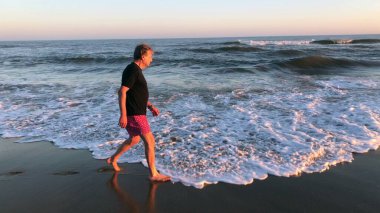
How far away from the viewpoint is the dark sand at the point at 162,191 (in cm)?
353

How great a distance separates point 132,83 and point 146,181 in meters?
1.22

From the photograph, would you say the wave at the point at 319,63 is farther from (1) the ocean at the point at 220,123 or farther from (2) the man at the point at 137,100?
(2) the man at the point at 137,100

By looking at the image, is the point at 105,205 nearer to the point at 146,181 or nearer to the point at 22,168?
the point at 146,181

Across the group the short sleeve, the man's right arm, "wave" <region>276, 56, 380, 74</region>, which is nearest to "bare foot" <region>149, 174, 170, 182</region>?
the man's right arm

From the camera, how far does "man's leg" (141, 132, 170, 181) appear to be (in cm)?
410

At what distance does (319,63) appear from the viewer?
751 inches

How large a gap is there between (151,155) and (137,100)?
0.69m


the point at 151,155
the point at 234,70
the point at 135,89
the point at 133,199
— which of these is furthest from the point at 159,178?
the point at 234,70

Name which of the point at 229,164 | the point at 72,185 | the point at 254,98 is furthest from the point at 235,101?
the point at 72,185

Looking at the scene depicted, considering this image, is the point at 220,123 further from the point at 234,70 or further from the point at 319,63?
the point at 319,63

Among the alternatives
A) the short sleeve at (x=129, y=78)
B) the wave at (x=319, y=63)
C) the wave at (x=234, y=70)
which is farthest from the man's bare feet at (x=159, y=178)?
the wave at (x=319, y=63)

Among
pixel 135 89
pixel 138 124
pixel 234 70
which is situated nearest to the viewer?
pixel 135 89

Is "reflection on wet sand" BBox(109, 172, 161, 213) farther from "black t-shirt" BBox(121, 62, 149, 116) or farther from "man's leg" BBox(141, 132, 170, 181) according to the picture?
"black t-shirt" BBox(121, 62, 149, 116)

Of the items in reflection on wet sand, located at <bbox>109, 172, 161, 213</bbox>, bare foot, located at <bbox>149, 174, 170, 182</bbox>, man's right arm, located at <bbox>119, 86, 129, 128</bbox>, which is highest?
man's right arm, located at <bbox>119, 86, 129, 128</bbox>
